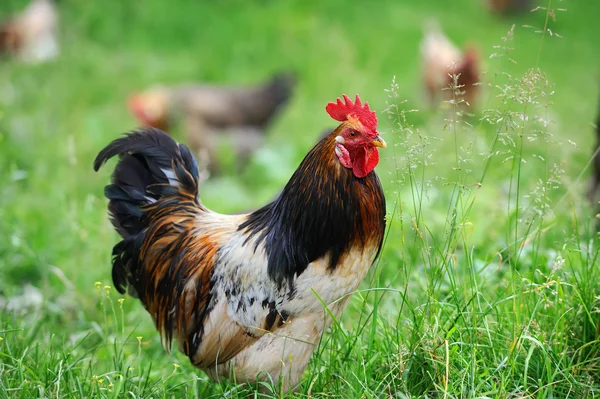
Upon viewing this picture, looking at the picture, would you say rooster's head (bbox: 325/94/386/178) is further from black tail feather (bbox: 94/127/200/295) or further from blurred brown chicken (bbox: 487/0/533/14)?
blurred brown chicken (bbox: 487/0/533/14)

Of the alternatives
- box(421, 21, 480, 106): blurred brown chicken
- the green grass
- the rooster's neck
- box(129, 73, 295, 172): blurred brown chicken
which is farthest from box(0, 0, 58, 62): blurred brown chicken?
the rooster's neck

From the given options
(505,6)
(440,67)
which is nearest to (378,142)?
(440,67)

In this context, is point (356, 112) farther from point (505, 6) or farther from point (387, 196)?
point (505, 6)

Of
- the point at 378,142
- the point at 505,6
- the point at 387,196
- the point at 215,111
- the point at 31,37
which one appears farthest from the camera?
the point at 505,6

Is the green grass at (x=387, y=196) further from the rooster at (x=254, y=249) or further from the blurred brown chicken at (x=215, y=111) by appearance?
the blurred brown chicken at (x=215, y=111)

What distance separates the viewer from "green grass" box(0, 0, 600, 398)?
2928mm

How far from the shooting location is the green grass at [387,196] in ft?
9.61

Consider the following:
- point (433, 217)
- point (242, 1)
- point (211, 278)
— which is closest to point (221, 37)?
point (242, 1)

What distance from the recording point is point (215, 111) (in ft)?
28.2

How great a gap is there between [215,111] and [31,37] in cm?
384

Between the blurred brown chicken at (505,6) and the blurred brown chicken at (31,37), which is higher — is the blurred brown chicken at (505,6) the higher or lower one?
the higher one

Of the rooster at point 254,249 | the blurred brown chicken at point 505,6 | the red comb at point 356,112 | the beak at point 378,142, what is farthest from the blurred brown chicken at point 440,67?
the beak at point 378,142

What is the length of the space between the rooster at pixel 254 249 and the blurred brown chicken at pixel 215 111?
14.1 ft

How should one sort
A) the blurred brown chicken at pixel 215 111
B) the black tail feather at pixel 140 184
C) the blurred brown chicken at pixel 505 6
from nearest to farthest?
the black tail feather at pixel 140 184, the blurred brown chicken at pixel 215 111, the blurred brown chicken at pixel 505 6
